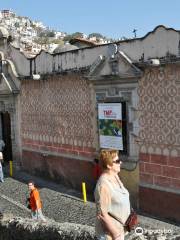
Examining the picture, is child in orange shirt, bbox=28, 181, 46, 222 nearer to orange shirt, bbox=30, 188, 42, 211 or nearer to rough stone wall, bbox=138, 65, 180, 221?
orange shirt, bbox=30, 188, 42, 211

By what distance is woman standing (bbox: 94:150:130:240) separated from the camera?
14.8 ft

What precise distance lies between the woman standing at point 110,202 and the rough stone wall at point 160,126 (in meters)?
7.57

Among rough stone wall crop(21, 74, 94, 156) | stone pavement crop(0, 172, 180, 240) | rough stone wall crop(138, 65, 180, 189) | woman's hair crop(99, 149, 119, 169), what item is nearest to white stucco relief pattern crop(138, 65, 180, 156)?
rough stone wall crop(138, 65, 180, 189)

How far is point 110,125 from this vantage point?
1438 centimetres

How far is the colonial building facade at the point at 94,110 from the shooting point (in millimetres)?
12312

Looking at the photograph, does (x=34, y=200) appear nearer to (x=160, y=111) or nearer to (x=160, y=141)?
(x=160, y=141)

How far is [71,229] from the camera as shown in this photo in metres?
5.27

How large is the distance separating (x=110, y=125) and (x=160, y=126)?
2240mm

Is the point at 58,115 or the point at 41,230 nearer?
the point at 41,230

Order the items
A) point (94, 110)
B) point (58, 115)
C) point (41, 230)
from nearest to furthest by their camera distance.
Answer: point (41, 230) → point (94, 110) → point (58, 115)

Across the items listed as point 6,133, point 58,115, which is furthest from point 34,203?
point 6,133

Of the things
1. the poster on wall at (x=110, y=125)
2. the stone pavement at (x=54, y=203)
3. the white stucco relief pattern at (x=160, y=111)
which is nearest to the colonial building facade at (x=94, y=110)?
the white stucco relief pattern at (x=160, y=111)

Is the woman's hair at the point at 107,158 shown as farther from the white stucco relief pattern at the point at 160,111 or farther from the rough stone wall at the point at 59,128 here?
the rough stone wall at the point at 59,128

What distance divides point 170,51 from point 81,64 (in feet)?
14.2
